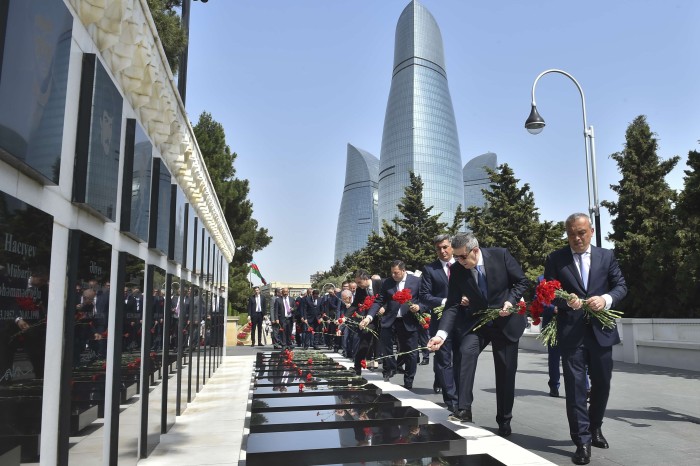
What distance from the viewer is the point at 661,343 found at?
13227 mm

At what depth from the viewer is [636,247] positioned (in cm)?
3092

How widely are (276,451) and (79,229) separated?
2.34 m

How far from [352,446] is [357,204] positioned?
162 meters

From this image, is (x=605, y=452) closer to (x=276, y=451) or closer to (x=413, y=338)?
(x=276, y=451)

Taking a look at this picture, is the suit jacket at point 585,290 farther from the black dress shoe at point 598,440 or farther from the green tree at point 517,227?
the green tree at point 517,227

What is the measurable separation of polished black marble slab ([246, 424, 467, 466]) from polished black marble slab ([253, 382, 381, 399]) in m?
2.53

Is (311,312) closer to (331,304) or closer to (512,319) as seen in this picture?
(331,304)

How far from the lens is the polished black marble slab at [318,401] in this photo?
21.6 feet

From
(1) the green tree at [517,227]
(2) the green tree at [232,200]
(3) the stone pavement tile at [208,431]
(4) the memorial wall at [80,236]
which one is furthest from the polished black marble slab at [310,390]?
(2) the green tree at [232,200]

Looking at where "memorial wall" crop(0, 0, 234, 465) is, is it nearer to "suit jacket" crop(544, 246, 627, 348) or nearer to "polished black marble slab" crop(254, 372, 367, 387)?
"polished black marble slab" crop(254, 372, 367, 387)

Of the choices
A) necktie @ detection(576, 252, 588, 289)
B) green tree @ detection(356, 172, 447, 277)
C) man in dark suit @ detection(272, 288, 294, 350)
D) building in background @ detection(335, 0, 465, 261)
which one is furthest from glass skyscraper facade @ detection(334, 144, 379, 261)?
necktie @ detection(576, 252, 588, 289)

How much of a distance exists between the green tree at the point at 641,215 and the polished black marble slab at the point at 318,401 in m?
25.2

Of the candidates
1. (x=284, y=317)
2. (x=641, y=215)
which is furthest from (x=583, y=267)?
(x=641, y=215)

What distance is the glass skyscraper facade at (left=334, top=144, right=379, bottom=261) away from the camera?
16300 centimetres
